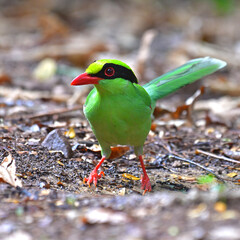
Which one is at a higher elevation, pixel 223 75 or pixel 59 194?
pixel 59 194

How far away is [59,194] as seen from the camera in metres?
3.08

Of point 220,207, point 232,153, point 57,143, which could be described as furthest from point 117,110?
point 232,153

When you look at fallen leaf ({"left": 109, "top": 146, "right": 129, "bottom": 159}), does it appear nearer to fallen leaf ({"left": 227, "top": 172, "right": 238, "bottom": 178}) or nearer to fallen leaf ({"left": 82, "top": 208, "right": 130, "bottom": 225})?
fallen leaf ({"left": 227, "top": 172, "right": 238, "bottom": 178})

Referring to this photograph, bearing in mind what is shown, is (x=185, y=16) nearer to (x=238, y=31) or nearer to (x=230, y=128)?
(x=238, y=31)

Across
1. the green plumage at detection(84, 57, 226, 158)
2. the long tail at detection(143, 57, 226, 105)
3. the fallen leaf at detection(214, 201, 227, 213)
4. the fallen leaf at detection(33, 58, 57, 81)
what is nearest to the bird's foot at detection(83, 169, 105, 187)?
the green plumage at detection(84, 57, 226, 158)

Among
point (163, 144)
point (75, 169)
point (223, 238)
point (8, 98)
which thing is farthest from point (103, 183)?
point (8, 98)

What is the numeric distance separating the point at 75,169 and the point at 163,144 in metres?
1.27

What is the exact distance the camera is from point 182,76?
4.45 meters

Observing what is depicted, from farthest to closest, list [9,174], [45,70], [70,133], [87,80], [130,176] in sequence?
[45,70]
[70,133]
[130,176]
[87,80]
[9,174]

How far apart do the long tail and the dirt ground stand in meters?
0.68

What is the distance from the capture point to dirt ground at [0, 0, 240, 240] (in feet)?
7.94

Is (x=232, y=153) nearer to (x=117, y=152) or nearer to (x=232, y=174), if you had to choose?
(x=232, y=174)

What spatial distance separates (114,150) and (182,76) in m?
1.00

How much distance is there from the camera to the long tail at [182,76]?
4.42 meters
